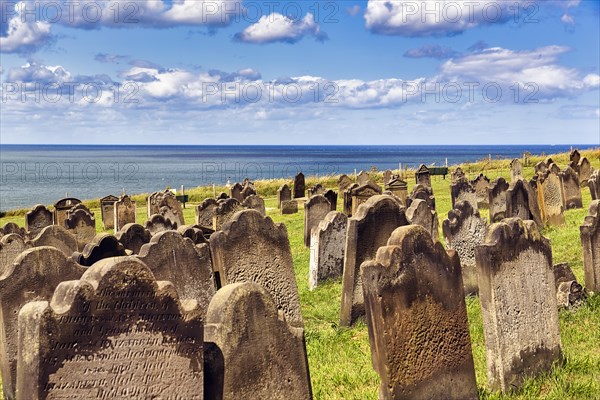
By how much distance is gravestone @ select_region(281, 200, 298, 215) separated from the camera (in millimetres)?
30122

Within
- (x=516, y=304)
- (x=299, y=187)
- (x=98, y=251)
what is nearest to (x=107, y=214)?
(x=299, y=187)

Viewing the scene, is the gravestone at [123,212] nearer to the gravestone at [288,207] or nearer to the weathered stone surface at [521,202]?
the gravestone at [288,207]

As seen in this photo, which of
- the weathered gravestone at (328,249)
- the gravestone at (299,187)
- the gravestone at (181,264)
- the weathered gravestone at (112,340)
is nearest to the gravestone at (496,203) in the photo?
the weathered gravestone at (328,249)

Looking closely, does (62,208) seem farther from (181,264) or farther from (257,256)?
(257,256)

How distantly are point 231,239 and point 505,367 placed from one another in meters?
4.07

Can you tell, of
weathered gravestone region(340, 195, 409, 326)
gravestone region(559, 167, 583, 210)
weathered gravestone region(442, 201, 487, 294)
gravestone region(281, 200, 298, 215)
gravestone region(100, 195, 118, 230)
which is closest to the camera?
weathered gravestone region(340, 195, 409, 326)

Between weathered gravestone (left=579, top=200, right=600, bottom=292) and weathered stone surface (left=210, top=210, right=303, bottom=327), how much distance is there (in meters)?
4.28

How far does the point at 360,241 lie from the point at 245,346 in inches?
195

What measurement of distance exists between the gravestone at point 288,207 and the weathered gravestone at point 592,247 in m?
19.7

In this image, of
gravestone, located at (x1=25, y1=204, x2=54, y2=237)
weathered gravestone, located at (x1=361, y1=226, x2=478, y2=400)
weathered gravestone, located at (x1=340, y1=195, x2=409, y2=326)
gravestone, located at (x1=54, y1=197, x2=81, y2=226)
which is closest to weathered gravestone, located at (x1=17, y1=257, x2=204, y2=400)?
weathered gravestone, located at (x1=361, y1=226, x2=478, y2=400)

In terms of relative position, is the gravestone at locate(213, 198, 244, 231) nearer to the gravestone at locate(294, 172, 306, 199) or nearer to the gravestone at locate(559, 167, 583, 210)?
the gravestone at locate(559, 167, 583, 210)

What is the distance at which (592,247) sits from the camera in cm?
1090

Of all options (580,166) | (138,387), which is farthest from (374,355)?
(580,166)

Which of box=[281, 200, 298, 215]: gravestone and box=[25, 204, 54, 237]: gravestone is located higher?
box=[25, 204, 54, 237]: gravestone
